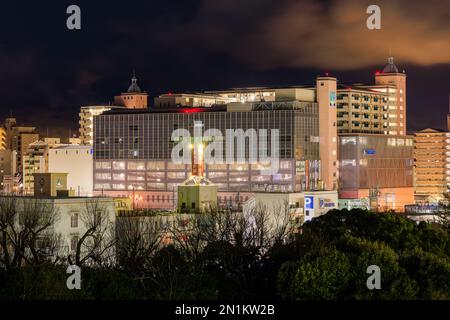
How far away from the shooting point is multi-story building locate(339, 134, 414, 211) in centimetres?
12031

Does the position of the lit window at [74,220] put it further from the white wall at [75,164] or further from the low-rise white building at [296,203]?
the white wall at [75,164]

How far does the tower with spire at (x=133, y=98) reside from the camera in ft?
538

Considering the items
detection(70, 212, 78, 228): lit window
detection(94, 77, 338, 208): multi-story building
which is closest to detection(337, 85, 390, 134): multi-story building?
detection(94, 77, 338, 208): multi-story building

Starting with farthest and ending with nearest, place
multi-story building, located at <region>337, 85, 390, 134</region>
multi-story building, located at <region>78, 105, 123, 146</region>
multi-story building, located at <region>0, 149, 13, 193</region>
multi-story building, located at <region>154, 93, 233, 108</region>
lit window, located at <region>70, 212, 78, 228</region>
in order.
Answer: multi-story building, located at <region>0, 149, 13, 193</region>, multi-story building, located at <region>78, 105, 123, 146</region>, multi-story building, located at <region>154, 93, 233, 108</region>, multi-story building, located at <region>337, 85, 390, 134</region>, lit window, located at <region>70, 212, 78, 228</region>

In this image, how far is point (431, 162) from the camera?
171 metres

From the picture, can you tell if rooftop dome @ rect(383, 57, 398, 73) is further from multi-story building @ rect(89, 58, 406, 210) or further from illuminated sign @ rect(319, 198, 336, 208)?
illuminated sign @ rect(319, 198, 336, 208)

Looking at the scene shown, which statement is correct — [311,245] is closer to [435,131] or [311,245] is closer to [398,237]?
[398,237]

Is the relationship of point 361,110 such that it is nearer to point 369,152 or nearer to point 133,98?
point 369,152

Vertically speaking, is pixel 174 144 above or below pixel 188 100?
below

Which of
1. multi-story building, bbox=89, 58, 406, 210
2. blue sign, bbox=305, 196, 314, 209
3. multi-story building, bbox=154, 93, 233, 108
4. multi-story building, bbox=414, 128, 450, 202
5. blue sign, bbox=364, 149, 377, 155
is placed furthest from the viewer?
multi-story building, bbox=414, 128, 450, 202

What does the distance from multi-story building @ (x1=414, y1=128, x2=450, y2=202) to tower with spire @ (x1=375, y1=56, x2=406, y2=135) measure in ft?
85.7

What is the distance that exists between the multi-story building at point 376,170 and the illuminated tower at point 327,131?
2.18 m

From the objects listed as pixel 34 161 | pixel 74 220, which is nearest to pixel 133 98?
pixel 34 161
